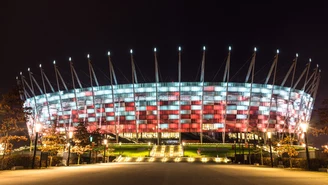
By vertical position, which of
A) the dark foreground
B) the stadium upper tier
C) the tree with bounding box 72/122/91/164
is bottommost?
the dark foreground

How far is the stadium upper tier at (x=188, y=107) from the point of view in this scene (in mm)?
123812

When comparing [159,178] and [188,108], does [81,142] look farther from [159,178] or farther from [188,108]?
[188,108]

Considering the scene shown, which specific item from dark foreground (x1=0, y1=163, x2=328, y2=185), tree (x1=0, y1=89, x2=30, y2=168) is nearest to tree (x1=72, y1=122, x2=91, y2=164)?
tree (x1=0, y1=89, x2=30, y2=168)

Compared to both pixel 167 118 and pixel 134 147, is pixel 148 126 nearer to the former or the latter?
pixel 167 118

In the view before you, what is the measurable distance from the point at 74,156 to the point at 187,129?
76.7 m

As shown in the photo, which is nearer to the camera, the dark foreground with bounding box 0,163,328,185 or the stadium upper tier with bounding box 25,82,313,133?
the dark foreground with bounding box 0,163,328,185

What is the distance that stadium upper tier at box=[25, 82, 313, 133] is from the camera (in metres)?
124

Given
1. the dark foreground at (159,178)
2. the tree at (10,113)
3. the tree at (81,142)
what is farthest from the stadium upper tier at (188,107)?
the dark foreground at (159,178)

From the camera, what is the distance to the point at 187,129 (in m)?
125

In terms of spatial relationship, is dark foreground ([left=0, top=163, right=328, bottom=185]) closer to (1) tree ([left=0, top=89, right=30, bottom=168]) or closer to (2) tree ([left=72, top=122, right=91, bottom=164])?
(1) tree ([left=0, top=89, right=30, bottom=168])

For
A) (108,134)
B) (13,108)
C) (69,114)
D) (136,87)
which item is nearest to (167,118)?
(136,87)

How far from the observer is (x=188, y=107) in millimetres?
125438

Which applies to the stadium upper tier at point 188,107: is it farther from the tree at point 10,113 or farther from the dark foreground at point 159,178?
the dark foreground at point 159,178

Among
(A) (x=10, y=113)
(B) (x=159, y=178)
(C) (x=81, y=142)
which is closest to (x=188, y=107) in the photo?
(C) (x=81, y=142)
